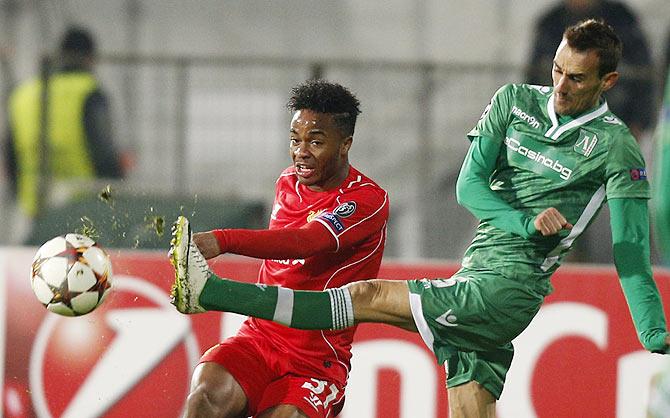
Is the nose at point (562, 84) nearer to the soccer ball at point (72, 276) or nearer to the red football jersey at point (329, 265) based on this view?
the red football jersey at point (329, 265)

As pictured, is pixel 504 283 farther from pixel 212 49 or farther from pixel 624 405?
pixel 212 49

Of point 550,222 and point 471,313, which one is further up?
point 550,222

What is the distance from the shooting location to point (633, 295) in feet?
17.1

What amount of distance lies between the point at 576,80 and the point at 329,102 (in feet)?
3.39

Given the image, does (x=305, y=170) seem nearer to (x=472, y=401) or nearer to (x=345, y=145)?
(x=345, y=145)

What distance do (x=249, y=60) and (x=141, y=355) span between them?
9.44ft

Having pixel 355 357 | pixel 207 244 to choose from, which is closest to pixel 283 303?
pixel 207 244

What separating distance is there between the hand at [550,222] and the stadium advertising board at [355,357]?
7.49 feet

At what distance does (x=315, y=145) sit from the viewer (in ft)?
18.0

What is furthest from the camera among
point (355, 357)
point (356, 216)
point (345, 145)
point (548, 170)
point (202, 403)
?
point (355, 357)

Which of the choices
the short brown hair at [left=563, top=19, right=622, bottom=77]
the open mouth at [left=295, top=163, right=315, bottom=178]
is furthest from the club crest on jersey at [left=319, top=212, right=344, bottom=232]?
the short brown hair at [left=563, top=19, right=622, bottom=77]

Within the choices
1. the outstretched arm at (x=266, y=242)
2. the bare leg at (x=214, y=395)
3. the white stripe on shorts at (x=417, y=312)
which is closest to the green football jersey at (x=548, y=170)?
the white stripe on shorts at (x=417, y=312)

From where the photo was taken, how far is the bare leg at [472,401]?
5.47m

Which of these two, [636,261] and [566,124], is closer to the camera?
[636,261]
